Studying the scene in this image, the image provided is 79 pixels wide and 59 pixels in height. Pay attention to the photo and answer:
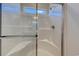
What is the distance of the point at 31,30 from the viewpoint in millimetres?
1634

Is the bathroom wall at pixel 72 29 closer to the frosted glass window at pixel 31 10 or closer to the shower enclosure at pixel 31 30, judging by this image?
the shower enclosure at pixel 31 30

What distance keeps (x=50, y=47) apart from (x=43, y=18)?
0.37 metres

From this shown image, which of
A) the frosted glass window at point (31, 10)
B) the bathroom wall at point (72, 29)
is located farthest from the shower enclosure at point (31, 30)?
the bathroom wall at point (72, 29)

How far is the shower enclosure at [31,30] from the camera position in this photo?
1597 millimetres

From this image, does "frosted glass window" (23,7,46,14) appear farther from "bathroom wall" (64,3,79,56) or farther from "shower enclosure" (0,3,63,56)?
"bathroom wall" (64,3,79,56)

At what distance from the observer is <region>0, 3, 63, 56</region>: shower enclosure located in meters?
1.60

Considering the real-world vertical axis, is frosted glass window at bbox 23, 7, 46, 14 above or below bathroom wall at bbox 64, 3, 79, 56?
above

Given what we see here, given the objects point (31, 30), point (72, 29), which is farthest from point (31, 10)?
point (72, 29)

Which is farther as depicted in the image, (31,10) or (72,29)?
(31,10)

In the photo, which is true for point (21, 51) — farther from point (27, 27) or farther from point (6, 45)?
point (27, 27)

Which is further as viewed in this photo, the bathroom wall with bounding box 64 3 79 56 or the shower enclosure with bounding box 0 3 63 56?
the shower enclosure with bounding box 0 3 63 56

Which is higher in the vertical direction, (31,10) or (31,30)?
(31,10)

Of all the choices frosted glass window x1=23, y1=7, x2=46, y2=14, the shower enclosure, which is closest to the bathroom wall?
the shower enclosure

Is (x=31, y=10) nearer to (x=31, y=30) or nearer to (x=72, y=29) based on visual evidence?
(x=31, y=30)
